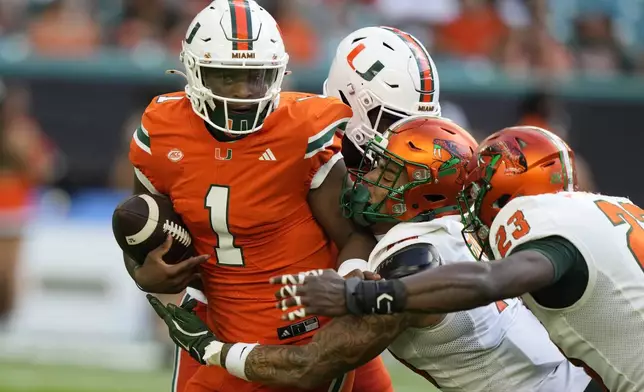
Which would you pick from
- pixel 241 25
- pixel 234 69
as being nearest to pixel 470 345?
pixel 234 69

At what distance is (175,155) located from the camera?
3980 millimetres

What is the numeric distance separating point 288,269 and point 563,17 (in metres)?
7.80

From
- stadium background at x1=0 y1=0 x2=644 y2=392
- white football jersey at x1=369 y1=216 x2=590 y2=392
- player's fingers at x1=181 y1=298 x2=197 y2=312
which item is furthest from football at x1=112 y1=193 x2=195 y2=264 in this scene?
stadium background at x1=0 y1=0 x2=644 y2=392

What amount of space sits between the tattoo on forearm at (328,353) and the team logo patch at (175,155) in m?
0.70

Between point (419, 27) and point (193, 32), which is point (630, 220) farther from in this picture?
A: point (419, 27)

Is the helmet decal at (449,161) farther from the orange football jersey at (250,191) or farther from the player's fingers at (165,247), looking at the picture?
the player's fingers at (165,247)

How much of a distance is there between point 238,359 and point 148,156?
78 centimetres

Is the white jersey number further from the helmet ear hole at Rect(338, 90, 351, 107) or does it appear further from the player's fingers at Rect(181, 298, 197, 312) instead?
the player's fingers at Rect(181, 298, 197, 312)

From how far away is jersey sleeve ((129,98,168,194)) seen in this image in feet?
13.2

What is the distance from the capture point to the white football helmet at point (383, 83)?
14.3 ft

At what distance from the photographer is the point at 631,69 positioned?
1070 cm

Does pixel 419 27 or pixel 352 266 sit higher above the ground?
pixel 352 266

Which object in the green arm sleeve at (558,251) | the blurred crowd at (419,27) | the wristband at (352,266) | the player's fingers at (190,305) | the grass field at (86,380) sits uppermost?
the green arm sleeve at (558,251)

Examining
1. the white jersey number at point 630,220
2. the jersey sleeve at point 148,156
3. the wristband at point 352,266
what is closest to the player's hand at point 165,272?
the jersey sleeve at point 148,156
